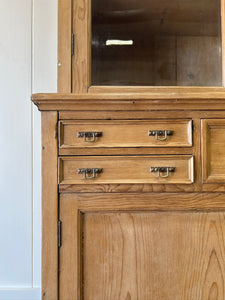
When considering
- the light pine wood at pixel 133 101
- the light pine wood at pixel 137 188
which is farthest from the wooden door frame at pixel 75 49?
the light pine wood at pixel 137 188

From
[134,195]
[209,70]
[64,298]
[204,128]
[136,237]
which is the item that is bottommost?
[64,298]

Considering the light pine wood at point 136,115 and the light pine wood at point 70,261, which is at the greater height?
the light pine wood at point 136,115

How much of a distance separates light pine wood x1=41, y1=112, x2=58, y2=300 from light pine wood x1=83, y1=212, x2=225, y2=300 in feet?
0.26

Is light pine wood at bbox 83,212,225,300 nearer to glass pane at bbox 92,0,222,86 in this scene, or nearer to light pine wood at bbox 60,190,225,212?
light pine wood at bbox 60,190,225,212

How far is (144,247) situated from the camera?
0.63 meters

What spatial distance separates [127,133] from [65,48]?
1.47 ft

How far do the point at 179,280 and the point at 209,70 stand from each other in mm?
704

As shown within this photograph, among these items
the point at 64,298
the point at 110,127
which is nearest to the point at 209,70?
the point at 110,127

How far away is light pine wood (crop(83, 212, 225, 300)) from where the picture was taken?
63 centimetres

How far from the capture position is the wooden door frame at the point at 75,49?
0.86 meters

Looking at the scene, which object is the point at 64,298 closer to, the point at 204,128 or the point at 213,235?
the point at 213,235

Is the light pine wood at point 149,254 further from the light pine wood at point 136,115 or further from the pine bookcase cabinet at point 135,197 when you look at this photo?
the light pine wood at point 136,115

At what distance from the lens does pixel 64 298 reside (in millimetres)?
A: 624

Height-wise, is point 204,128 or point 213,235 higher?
point 204,128
